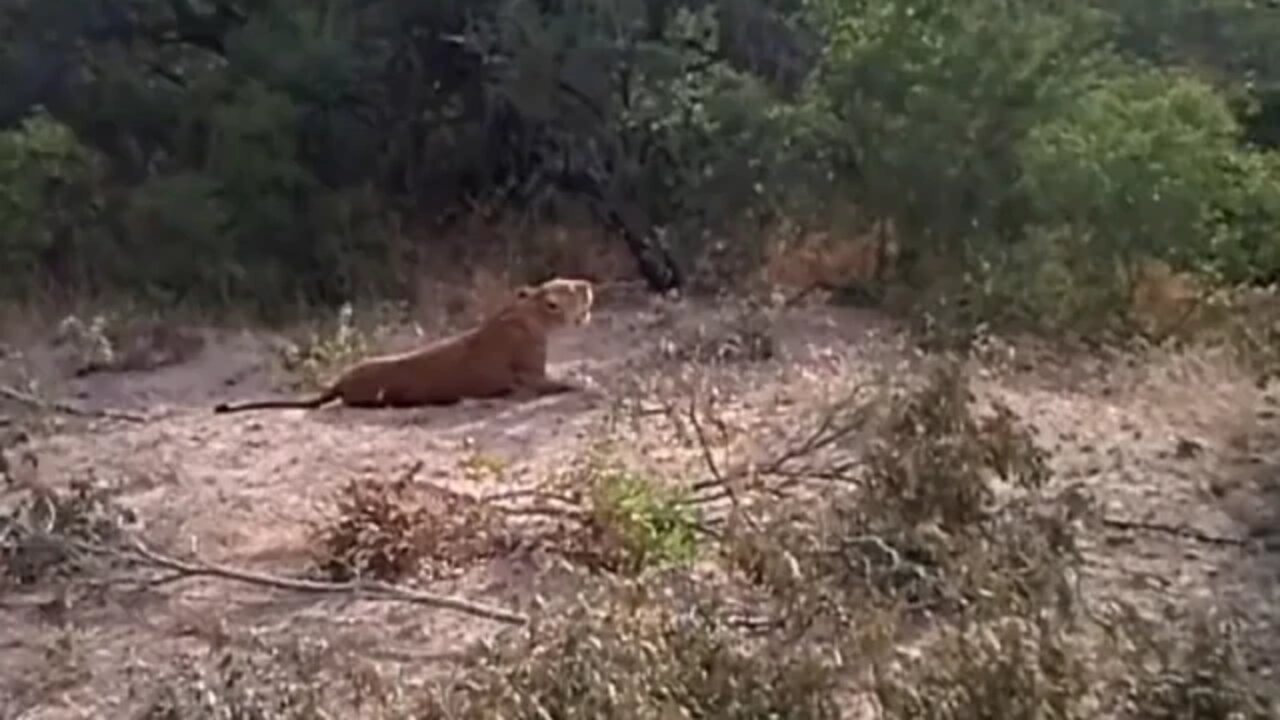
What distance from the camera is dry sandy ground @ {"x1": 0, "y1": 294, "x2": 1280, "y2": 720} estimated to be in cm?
426

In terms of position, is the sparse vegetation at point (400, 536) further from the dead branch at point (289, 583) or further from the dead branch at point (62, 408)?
the dead branch at point (62, 408)

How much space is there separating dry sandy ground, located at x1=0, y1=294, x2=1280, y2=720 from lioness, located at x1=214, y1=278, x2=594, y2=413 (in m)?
0.11

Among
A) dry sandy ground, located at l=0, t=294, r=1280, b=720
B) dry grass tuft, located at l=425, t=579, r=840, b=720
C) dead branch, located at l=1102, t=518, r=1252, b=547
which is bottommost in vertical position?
dry sandy ground, located at l=0, t=294, r=1280, b=720

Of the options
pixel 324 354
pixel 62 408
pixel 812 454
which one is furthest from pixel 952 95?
pixel 62 408

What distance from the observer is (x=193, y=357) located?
8453 millimetres

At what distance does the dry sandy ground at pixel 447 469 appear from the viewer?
4262 mm

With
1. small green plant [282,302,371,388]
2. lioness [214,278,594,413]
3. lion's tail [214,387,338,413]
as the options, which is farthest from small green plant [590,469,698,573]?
small green plant [282,302,371,388]

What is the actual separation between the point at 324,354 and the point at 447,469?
239 cm

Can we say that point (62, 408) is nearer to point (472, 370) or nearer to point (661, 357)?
point (472, 370)

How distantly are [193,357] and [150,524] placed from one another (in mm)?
3396

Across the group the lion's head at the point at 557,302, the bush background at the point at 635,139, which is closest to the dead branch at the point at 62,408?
the lion's head at the point at 557,302

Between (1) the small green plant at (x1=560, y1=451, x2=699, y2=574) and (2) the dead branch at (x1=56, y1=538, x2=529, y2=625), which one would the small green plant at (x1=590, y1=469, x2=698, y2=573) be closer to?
(1) the small green plant at (x1=560, y1=451, x2=699, y2=574)

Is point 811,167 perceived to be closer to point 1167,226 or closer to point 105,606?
point 1167,226

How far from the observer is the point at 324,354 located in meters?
7.98
